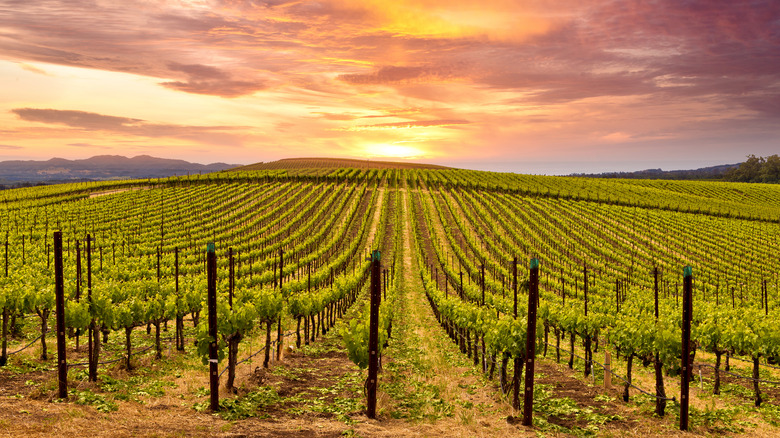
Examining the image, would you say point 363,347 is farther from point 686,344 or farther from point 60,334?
point 686,344

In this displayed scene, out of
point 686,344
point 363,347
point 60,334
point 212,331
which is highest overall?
point 686,344

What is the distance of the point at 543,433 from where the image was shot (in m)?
11.4

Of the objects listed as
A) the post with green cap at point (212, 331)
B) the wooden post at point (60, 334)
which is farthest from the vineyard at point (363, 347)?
the wooden post at point (60, 334)

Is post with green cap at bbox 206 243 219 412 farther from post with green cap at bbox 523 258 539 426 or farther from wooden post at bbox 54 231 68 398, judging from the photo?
post with green cap at bbox 523 258 539 426

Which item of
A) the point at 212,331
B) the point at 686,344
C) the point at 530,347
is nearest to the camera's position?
the point at 686,344

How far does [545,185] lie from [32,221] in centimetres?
9906

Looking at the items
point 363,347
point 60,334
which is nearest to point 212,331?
point 60,334

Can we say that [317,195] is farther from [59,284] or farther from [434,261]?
[59,284]

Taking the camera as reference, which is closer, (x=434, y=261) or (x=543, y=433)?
(x=543, y=433)

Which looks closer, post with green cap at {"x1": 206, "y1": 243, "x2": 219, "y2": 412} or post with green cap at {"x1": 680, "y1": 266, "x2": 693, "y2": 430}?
post with green cap at {"x1": 680, "y1": 266, "x2": 693, "y2": 430}

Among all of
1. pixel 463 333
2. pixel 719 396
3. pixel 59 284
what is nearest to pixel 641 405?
pixel 719 396

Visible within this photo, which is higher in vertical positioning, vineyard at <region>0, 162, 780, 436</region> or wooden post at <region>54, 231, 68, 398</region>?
wooden post at <region>54, 231, 68, 398</region>

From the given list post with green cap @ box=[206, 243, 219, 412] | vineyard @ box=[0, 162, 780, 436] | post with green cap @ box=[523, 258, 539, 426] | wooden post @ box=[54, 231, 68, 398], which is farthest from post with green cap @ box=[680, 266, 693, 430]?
wooden post @ box=[54, 231, 68, 398]

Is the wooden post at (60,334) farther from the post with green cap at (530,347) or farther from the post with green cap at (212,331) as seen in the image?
the post with green cap at (530,347)
